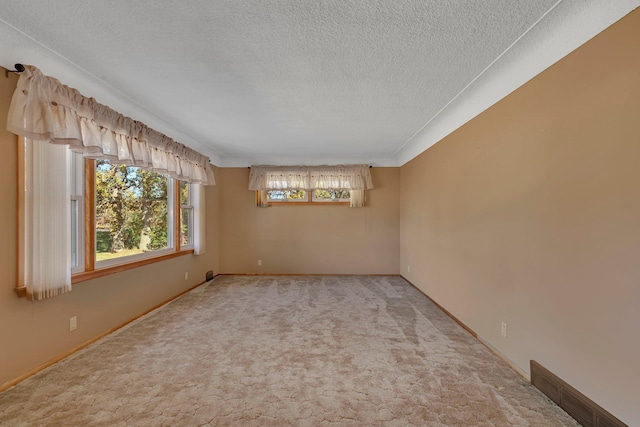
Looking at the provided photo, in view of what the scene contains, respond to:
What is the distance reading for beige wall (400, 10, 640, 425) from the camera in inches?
55.2

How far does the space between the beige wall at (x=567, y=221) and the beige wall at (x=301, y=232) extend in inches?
105

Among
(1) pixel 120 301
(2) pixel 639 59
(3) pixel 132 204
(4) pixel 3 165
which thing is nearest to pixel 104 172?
(3) pixel 132 204

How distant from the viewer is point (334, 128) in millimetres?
3863

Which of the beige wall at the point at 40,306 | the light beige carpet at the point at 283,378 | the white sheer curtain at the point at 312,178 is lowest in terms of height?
the light beige carpet at the point at 283,378

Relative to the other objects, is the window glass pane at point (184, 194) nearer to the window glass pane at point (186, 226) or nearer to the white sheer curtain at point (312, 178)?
the window glass pane at point (186, 226)

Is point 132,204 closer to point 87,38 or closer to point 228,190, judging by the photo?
point 87,38

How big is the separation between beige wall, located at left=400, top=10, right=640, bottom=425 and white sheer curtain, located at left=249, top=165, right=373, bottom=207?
8.70 feet

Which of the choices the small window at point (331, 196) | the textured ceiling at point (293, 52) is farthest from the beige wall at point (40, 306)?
the small window at point (331, 196)

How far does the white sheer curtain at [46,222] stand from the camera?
80.3 inches

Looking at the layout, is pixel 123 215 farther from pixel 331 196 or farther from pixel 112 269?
pixel 331 196

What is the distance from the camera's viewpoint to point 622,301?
4.67 ft

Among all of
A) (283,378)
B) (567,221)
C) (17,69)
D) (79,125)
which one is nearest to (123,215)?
(79,125)

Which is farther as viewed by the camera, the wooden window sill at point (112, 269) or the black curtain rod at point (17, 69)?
the wooden window sill at point (112, 269)

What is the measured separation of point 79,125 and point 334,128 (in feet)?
8.87
